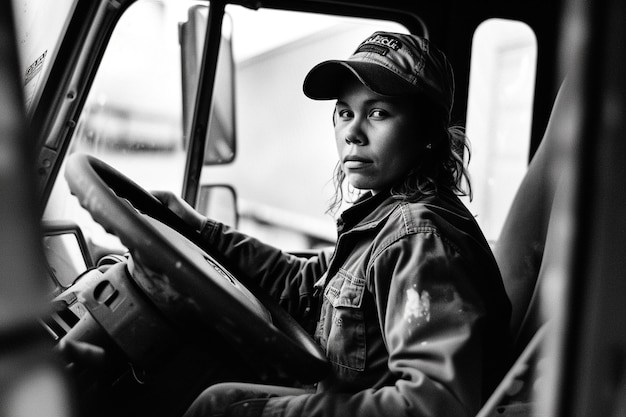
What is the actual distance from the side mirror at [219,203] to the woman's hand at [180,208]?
30cm

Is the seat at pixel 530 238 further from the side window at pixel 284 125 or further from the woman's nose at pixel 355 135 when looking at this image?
the side window at pixel 284 125

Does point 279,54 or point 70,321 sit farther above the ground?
point 279,54

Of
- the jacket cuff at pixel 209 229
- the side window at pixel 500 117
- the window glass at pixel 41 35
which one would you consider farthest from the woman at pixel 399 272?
the side window at pixel 500 117

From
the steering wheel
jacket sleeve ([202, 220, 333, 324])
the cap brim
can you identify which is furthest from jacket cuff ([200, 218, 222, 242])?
the steering wheel

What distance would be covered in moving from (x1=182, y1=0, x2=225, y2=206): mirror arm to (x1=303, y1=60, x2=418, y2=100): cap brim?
18.7 inches

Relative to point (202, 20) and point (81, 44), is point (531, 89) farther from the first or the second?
point (81, 44)

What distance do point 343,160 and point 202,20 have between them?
784 mm

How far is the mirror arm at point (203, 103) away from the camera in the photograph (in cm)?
189

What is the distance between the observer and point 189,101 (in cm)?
202

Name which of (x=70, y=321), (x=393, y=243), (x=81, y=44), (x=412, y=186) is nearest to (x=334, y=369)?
(x=393, y=243)

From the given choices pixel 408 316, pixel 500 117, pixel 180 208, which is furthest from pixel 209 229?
pixel 500 117

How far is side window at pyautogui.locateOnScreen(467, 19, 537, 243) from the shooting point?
7.88 ft

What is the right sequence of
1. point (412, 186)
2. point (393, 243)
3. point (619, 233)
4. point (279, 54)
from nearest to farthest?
point (619, 233) → point (393, 243) → point (412, 186) → point (279, 54)

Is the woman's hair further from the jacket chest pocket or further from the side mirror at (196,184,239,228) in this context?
the side mirror at (196,184,239,228)
